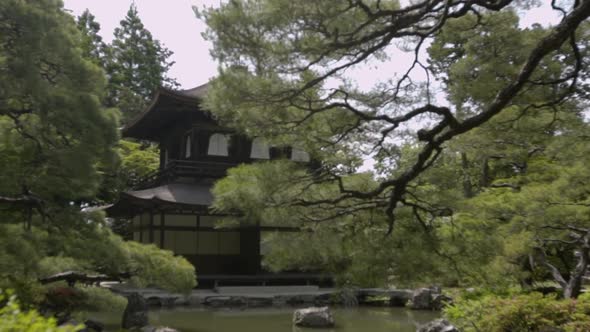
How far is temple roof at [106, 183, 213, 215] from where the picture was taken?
12.4m

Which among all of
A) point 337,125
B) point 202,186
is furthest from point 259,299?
point 337,125

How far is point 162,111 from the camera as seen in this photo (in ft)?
48.1

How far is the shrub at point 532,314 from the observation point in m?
5.21

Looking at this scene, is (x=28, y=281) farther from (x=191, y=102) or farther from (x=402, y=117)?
(x=191, y=102)

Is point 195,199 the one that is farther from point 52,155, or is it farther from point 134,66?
point 134,66

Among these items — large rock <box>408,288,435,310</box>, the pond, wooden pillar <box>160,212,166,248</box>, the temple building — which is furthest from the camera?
the temple building

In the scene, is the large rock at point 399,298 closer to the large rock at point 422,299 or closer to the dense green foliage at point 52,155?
the large rock at point 422,299

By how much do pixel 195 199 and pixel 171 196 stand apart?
0.58 m

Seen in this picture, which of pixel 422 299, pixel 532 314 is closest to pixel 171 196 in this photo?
pixel 422 299

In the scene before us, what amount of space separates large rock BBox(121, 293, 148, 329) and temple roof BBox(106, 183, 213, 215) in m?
3.90

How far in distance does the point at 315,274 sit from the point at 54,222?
9.59 metres

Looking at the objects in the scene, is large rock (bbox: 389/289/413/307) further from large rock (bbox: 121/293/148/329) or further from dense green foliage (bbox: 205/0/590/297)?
dense green foliage (bbox: 205/0/590/297)

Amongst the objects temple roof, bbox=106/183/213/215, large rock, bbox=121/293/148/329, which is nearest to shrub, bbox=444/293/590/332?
large rock, bbox=121/293/148/329

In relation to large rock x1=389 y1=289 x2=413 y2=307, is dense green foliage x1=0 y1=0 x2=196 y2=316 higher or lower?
higher
